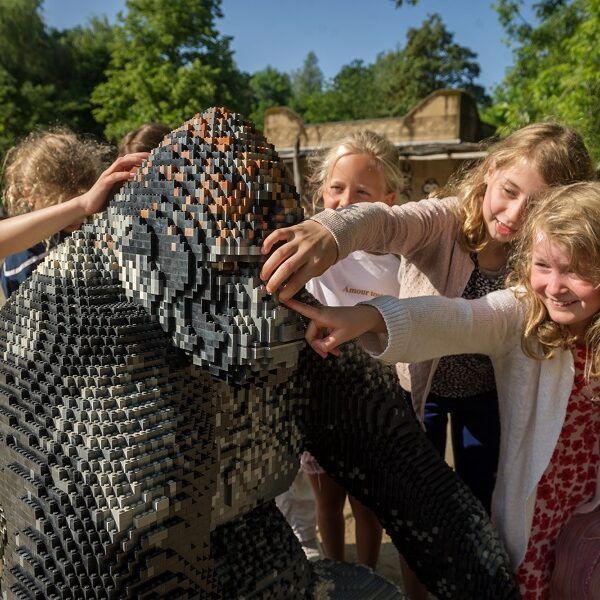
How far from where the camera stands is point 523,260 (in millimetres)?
1237

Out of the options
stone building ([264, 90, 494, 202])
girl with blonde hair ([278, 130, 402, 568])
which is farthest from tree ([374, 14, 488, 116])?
girl with blonde hair ([278, 130, 402, 568])

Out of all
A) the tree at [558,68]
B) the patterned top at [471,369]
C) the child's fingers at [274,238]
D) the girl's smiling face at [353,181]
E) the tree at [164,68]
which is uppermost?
the tree at [164,68]

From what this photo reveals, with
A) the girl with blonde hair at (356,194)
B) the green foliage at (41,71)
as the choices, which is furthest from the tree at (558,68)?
the green foliage at (41,71)

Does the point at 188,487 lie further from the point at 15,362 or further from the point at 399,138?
the point at 399,138

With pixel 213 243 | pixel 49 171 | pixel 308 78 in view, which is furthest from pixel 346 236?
pixel 308 78

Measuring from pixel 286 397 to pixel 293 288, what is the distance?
8.6 inches

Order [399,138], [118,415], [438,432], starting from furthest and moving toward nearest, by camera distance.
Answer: [399,138], [438,432], [118,415]

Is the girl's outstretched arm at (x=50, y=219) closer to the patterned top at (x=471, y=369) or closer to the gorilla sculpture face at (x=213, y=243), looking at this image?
the gorilla sculpture face at (x=213, y=243)

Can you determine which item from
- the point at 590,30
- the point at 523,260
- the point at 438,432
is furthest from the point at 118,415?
the point at 590,30

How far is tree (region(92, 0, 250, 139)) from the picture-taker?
14180 millimetres

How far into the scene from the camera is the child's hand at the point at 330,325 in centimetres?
86

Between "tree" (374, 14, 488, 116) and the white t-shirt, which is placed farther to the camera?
"tree" (374, 14, 488, 116)

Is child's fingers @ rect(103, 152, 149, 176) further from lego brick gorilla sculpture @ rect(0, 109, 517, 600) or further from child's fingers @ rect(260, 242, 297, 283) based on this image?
child's fingers @ rect(260, 242, 297, 283)

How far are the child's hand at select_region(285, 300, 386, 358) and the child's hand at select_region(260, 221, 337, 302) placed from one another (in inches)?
1.3
